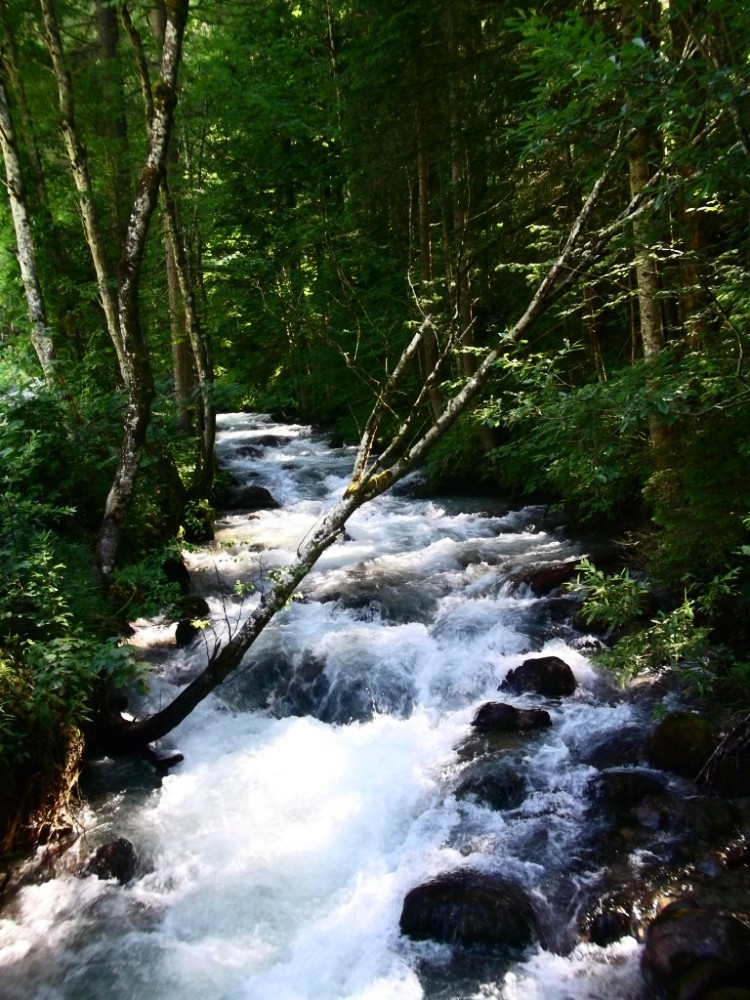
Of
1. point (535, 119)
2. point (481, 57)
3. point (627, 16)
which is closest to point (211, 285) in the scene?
point (481, 57)

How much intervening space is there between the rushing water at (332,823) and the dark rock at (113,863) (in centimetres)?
7

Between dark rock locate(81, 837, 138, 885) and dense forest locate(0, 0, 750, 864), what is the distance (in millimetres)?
579

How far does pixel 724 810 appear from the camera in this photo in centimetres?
489

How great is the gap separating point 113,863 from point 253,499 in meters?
10.9

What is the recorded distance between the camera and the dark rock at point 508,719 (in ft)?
21.1

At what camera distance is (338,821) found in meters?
5.68

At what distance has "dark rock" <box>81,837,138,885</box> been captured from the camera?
5023 mm

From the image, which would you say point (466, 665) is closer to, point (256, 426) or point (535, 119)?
point (535, 119)

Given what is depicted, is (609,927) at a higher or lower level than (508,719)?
lower

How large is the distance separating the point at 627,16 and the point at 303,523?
10.5 meters

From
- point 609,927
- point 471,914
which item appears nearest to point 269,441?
point 471,914

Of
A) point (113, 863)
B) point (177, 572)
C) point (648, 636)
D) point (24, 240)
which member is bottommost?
point (113, 863)

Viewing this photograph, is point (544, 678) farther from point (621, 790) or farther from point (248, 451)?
point (248, 451)

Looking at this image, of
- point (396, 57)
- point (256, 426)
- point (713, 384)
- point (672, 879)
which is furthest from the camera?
point (256, 426)
